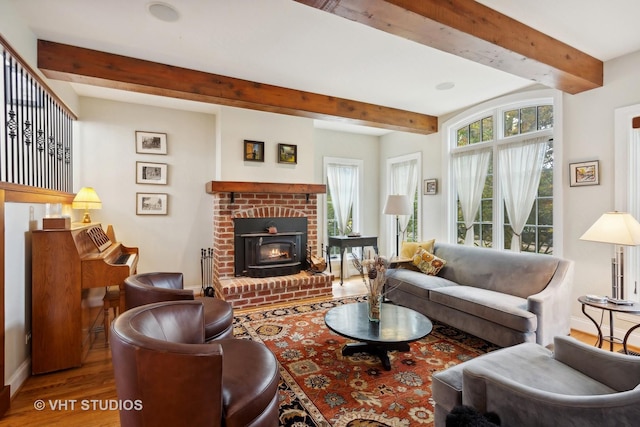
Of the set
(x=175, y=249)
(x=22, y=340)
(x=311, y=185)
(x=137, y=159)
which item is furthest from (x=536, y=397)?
(x=137, y=159)

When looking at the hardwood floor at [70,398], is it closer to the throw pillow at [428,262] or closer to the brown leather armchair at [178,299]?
the brown leather armchair at [178,299]

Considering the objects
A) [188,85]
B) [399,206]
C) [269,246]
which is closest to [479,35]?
[188,85]

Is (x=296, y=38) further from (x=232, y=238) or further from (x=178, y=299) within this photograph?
(x=232, y=238)

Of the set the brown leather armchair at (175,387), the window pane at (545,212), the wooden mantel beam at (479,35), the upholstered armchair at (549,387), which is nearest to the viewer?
the upholstered armchair at (549,387)

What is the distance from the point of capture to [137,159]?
4387mm

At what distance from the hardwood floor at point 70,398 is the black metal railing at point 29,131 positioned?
151 centimetres

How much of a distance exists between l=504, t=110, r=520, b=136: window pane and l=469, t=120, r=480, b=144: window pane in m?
0.39

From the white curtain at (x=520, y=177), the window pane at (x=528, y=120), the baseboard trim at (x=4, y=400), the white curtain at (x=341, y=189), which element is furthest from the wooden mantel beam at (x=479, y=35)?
the white curtain at (x=341, y=189)

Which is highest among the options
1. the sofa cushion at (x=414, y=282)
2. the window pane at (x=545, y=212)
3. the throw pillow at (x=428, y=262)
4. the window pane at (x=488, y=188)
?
the window pane at (x=488, y=188)

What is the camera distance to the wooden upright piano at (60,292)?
2.49 meters

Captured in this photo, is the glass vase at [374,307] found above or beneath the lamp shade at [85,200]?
beneath

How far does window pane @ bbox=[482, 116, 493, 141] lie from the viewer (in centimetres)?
430

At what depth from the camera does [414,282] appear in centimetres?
369

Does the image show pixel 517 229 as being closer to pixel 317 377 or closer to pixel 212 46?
pixel 317 377
